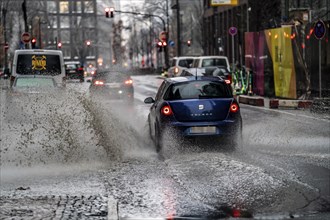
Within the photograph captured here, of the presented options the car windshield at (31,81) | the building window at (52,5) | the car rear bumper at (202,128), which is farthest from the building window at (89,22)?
the car rear bumper at (202,128)

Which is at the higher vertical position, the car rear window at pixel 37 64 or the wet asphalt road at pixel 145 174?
the car rear window at pixel 37 64

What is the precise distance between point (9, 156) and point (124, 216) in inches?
227

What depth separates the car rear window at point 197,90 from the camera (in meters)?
13.3

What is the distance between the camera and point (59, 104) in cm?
1447

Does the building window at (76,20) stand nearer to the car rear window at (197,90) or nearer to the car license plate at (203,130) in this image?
the car rear window at (197,90)

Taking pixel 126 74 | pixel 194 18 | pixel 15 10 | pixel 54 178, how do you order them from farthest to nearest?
pixel 194 18 < pixel 15 10 < pixel 126 74 < pixel 54 178

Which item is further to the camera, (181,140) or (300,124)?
(300,124)

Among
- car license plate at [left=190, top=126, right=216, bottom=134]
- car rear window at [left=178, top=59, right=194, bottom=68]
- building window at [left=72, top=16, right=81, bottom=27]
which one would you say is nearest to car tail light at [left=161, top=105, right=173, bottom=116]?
car license plate at [left=190, top=126, right=216, bottom=134]

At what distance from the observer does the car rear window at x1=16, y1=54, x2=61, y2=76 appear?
25639 millimetres

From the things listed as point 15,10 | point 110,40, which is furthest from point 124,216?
point 110,40

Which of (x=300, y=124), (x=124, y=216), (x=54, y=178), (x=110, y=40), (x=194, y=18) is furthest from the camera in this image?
(x=110, y=40)

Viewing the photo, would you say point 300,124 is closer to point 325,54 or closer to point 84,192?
point 325,54

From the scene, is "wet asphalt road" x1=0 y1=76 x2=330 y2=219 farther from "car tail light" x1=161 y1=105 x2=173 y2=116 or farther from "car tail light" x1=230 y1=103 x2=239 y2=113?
"car tail light" x1=230 y1=103 x2=239 y2=113

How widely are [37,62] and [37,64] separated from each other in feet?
0.23
